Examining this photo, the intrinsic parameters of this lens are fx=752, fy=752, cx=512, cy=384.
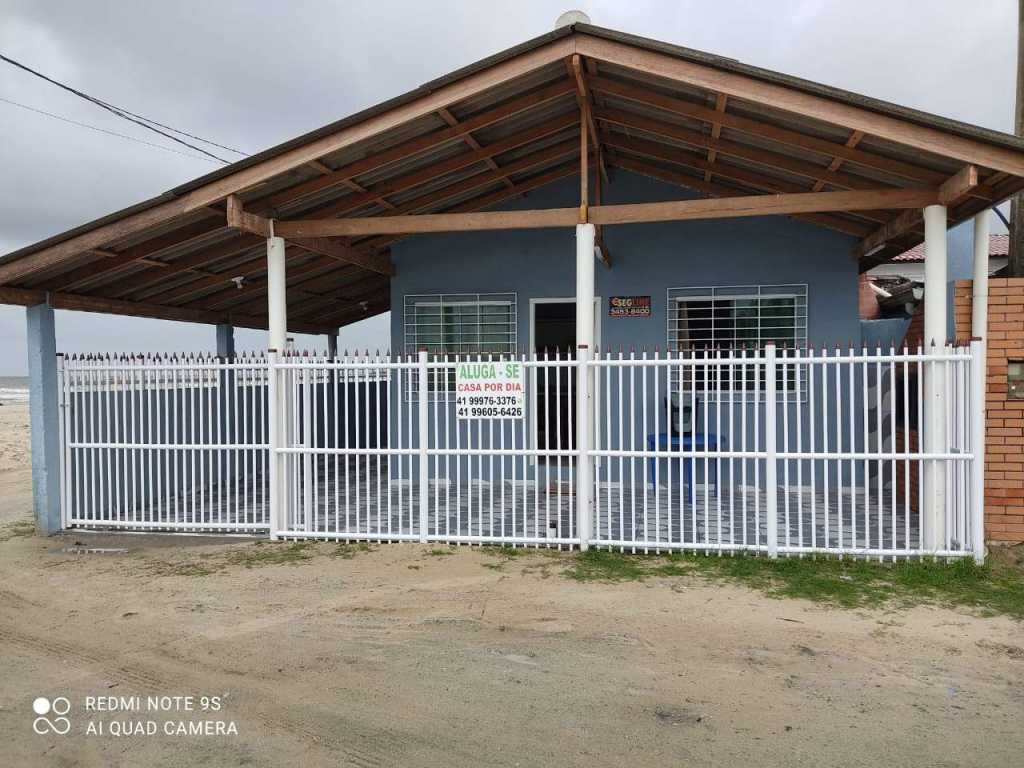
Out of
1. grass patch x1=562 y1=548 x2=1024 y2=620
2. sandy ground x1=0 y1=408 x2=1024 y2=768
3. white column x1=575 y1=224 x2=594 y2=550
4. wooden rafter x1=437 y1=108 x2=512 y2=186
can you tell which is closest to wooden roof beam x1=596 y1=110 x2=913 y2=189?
wooden rafter x1=437 y1=108 x2=512 y2=186

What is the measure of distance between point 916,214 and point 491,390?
14.1ft

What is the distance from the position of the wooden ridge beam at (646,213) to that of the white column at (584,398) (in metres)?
0.38

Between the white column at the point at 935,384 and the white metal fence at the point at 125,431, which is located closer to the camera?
the white column at the point at 935,384

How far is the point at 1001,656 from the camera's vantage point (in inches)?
171

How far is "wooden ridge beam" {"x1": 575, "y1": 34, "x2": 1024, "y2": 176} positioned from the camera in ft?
18.8

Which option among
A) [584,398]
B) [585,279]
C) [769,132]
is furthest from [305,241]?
[769,132]

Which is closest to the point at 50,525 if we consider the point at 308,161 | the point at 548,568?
the point at 308,161

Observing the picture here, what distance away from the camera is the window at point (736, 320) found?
9531mm

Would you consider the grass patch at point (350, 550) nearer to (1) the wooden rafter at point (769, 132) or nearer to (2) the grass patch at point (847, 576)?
(2) the grass patch at point (847, 576)

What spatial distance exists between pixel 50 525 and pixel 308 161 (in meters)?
4.74

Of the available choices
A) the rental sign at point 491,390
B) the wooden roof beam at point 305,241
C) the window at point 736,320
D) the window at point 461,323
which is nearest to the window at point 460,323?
the window at point 461,323

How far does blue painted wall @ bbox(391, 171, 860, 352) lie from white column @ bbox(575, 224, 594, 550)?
3037 millimetres

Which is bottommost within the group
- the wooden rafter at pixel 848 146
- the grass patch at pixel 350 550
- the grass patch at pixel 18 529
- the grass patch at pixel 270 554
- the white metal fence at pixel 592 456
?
the grass patch at pixel 18 529

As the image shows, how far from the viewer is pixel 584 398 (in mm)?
6605
